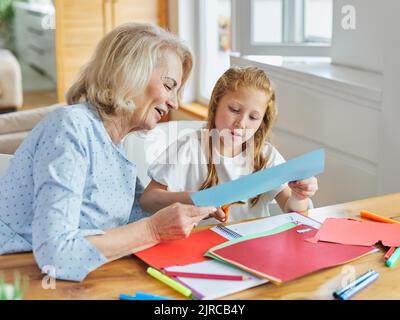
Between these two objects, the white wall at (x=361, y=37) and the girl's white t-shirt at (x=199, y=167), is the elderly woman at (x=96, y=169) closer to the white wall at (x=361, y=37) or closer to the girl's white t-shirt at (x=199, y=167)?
the girl's white t-shirt at (x=199, y=167)

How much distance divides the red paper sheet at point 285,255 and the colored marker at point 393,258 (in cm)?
5

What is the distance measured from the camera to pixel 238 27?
316 cm

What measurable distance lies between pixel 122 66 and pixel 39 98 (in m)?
3.73

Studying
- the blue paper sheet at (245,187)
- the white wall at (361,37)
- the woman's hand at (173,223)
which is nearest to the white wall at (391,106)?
the white wall at (361,37)

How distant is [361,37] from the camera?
99.1 inches

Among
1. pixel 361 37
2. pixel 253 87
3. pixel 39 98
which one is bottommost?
pixel 39 98

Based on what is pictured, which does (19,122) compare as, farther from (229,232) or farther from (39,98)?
(39,98)

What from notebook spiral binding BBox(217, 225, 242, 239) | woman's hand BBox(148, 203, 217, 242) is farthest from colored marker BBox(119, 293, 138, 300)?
notebook spiral binding BBox(217, 225, 242, 239)

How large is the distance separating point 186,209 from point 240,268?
186 mm

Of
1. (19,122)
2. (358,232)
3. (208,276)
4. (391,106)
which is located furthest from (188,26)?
(208,276)

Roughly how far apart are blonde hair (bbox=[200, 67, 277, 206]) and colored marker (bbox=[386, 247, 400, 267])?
1.99 ft

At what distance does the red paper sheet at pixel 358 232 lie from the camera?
146cm
